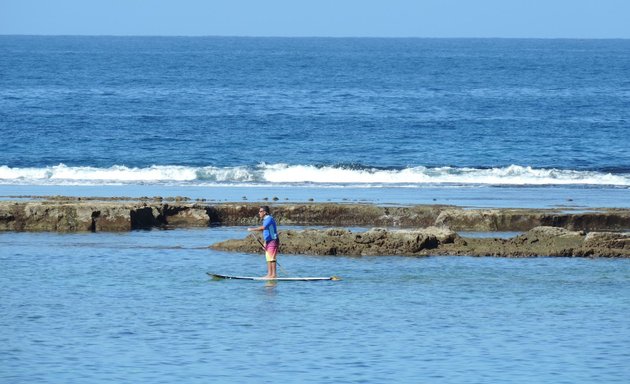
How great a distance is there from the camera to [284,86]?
85.3m

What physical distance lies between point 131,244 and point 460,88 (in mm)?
59046

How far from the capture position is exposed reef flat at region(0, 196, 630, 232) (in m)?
29.2

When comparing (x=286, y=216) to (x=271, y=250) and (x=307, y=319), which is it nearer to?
(x=271, y=250)

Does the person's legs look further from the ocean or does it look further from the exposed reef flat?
the exposed reef flat

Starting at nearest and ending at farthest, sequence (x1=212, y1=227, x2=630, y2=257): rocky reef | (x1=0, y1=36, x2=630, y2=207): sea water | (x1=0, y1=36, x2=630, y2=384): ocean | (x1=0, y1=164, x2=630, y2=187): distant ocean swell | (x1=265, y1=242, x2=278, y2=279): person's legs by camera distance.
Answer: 1. (x1=0, y1=36, x2=630, y2=384): ocean
2. (x1=265, y1=242, x2=278, y2=279): person's legs
3. (x1=212, y1=227, x2=630, y2=257): rocky reef
4. (x1=0, y1=36, x2=630, y2=207): sea water
5. (x1=0, y1=164, x2=630, y2=187): distant ocean swell

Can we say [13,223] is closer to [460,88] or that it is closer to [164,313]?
[164,313]

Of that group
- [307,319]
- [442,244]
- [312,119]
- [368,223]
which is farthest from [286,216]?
[312,119]

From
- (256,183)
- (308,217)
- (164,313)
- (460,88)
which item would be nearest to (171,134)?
(256,183)

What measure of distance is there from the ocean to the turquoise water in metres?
0.06

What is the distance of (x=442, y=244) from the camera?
85.5 ft

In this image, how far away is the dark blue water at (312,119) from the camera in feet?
164

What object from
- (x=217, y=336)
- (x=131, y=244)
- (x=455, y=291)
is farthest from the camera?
(x=131, y=244)

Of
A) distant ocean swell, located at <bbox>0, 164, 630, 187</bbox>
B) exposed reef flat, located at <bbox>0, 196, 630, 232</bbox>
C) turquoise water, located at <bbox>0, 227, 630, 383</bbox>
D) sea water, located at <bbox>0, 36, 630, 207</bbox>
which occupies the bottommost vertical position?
turquoise water, located at <bbox>0, 227, 630, 383</bbox>

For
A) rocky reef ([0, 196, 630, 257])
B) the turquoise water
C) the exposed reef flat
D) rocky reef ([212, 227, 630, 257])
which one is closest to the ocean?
the turquoise water
